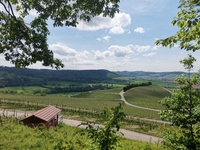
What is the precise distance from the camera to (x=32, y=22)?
609 cm

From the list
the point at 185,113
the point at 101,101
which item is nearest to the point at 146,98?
the point at 101,101

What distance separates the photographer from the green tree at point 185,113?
5.44m

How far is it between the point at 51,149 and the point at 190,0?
8.74m

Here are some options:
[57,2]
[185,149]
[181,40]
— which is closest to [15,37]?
[57,2]

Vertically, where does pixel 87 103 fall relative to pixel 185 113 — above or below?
below

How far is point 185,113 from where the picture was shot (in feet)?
19.8

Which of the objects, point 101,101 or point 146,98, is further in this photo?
point 146,98

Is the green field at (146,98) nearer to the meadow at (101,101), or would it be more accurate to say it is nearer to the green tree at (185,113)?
the meadow at (101,101)

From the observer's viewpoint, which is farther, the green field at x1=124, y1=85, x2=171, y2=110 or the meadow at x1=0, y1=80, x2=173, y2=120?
the green field at x1=124, y1=85, x2=171, y2=110

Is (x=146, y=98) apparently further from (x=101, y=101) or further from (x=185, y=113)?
(x=185, y=113)

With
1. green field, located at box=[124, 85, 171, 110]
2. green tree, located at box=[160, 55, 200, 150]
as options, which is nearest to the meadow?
green field, located at box=[124, 85, 171, 110]

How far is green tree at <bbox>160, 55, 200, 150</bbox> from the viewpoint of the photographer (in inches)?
214

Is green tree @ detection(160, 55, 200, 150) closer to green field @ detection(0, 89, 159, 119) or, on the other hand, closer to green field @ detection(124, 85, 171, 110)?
green field @ detection(0, 89, 159, 119)

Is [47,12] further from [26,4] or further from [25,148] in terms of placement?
[25,148]
